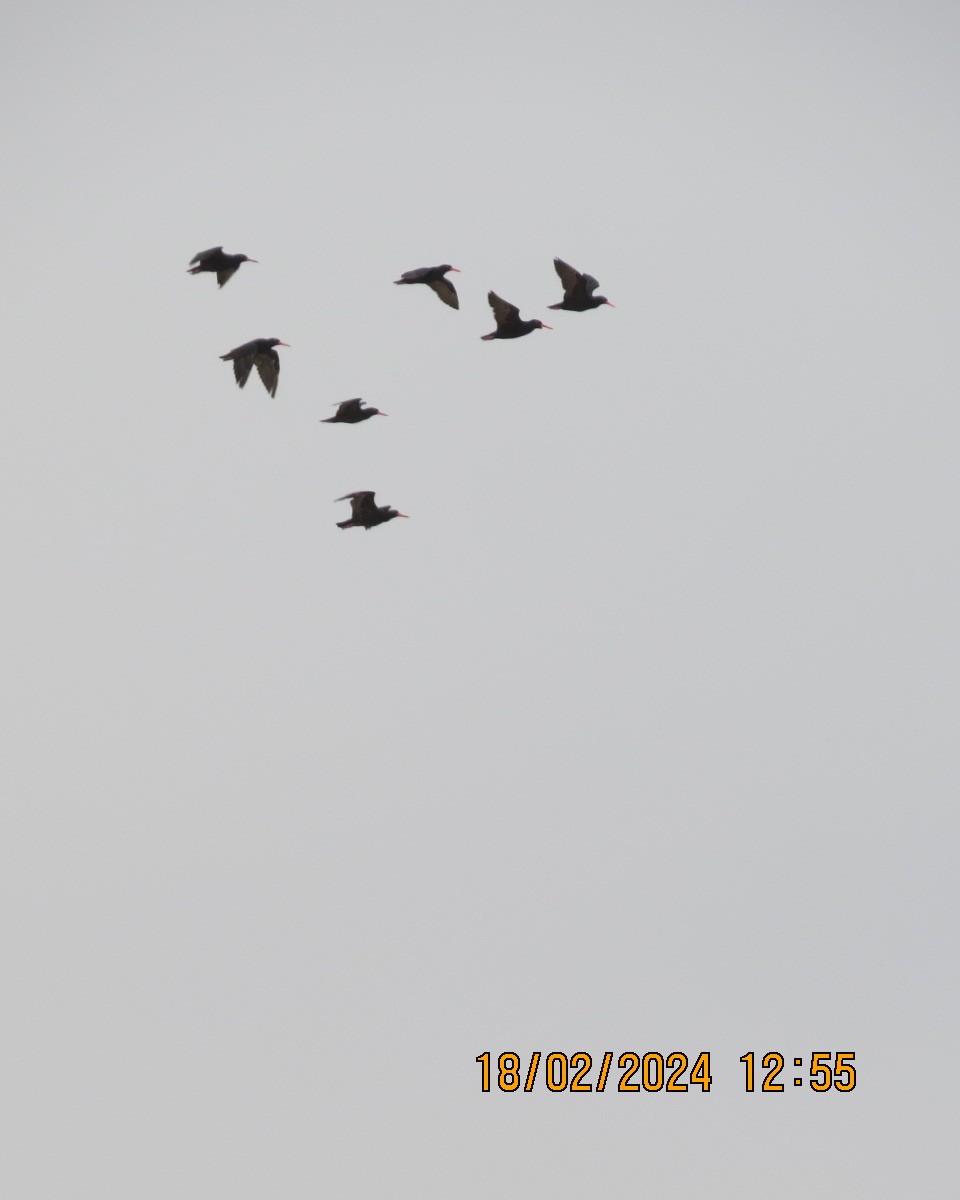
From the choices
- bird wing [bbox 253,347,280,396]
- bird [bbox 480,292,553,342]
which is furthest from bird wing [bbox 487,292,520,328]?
bird wing [bbox 253,347,280,396]

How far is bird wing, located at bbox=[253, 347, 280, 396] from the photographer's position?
37906 mm

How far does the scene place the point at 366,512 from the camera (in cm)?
3956

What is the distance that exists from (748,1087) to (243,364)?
195 ft

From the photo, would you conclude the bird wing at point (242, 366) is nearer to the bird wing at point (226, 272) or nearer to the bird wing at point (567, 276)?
the bird wing at point (226, 272)

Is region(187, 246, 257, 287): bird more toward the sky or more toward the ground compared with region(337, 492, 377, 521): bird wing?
more toward the sky

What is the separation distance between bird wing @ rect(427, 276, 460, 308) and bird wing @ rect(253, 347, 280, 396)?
2696 millimetres

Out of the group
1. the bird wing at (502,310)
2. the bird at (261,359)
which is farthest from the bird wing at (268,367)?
the bird wing at (502,310)

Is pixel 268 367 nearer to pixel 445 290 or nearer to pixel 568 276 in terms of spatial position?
pixel 445 290

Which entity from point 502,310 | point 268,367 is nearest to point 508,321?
point 502,310

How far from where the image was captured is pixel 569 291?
3728 centimetres

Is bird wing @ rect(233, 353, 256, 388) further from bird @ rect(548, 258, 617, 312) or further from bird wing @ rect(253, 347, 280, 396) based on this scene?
bird @ rect(548, 258, 617, 312)

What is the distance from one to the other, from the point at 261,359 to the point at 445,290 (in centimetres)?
311

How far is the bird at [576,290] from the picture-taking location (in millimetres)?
37031

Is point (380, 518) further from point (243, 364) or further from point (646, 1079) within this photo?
point (646, 1079)
